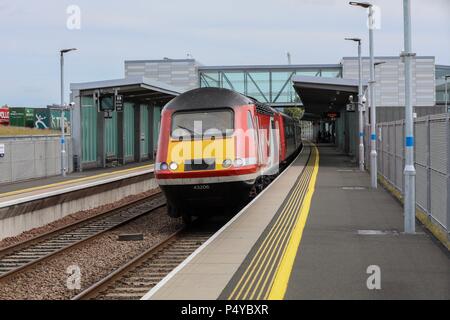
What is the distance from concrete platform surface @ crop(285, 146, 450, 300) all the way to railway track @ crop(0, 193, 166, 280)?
16.5 feet

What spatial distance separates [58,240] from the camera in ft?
45.7

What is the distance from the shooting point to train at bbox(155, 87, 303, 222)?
12.8m

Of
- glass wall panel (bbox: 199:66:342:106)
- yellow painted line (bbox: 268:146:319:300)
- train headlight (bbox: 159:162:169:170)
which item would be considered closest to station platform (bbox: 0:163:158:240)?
train headlight (bbox: 159:162:169:170)

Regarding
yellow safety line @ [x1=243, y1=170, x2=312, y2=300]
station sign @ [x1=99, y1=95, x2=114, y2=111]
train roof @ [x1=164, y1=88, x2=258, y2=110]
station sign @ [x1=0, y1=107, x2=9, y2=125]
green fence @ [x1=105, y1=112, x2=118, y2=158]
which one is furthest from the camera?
station sign @ [x1=0, y1=107, x2=9, y2=125]

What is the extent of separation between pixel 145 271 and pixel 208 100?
15.9ft

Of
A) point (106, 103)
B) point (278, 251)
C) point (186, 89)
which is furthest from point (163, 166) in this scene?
point (186, 89)

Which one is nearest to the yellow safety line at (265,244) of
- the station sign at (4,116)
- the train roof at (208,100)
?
the train roof at (208,100)

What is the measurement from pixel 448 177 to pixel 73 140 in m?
23.2

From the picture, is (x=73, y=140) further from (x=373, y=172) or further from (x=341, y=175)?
(x=373, y=172)

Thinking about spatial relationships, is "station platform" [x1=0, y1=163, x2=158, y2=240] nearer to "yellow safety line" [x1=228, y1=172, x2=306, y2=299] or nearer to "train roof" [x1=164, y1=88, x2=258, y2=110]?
"train roof" [x1=164, y1=88, x2=258, y2=110]

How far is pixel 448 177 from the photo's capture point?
9.80 meters

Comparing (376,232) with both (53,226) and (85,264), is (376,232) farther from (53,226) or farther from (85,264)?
(53,226)

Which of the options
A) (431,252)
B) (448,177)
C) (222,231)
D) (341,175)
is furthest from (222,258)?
(341,175)

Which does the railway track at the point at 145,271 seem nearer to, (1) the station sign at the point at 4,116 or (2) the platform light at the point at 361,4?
(2) the platform light at the point at 361,4
